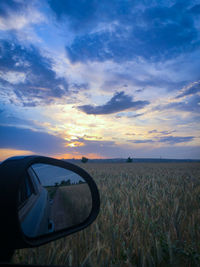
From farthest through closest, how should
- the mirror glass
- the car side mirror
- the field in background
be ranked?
the field in background < the mirror glass < the car side mirror

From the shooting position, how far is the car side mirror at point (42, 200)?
3.36ft

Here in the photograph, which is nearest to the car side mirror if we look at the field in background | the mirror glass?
the mirror glass

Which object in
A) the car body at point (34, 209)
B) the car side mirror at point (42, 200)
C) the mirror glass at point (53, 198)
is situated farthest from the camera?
the mirror glass at point (53, 198)

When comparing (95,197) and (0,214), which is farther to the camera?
(95,197)

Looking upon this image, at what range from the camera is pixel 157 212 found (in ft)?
10.3

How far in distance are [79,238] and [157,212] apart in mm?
1605

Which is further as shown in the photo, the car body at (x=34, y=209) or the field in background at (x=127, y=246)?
the field in background at (x=127, y=246)

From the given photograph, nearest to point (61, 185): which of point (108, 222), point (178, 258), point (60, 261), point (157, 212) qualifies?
point (60, 261)

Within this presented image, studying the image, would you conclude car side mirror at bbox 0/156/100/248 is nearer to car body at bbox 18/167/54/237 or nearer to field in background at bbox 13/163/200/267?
car body at bbox 18/167/54/237

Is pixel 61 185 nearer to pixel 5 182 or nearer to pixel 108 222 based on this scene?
pixel 5 182

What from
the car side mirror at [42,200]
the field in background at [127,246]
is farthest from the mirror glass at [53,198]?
the field in background at [127,246]

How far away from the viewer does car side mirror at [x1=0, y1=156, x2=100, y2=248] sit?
1.03 meters

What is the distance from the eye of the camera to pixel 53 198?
180cm

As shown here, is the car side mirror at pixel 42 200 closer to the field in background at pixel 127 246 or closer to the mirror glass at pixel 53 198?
the mirror glass at pixel 53 198
